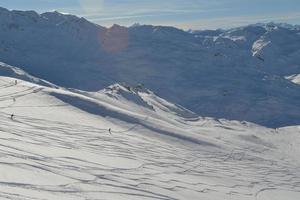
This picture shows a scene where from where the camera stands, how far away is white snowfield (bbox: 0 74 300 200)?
1783 cm

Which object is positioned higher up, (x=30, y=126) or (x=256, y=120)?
(x=30, y=126)

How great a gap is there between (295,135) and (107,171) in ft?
142

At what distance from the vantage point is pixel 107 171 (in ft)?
70.0

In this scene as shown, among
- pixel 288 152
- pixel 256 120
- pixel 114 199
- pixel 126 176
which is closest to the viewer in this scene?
pixel 114 199

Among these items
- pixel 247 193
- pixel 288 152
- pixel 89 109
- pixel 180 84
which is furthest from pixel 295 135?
pixel 180 84

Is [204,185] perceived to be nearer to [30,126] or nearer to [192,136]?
[30,126]

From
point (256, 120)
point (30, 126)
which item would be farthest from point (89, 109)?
point (256, 120)

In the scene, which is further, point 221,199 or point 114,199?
point 221,199

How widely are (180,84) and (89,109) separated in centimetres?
14744

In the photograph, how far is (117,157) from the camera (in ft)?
85.4

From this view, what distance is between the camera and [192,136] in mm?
40188

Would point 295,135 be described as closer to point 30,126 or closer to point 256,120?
point 30,126

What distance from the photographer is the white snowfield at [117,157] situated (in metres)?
17.8

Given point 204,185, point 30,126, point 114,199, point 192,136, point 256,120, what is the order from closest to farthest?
point 114,199 < point 204,185 < point 30,126 < point 192,136 < point 256,120
